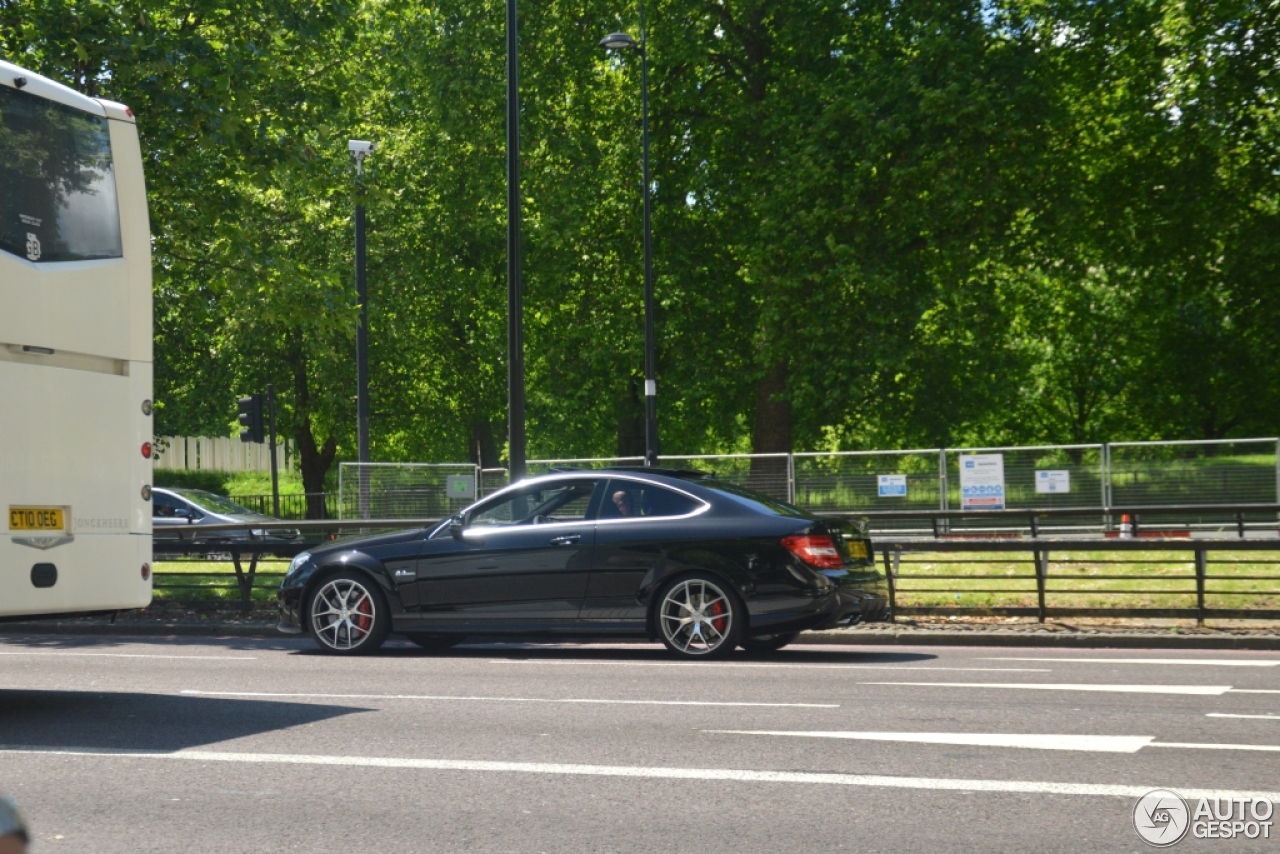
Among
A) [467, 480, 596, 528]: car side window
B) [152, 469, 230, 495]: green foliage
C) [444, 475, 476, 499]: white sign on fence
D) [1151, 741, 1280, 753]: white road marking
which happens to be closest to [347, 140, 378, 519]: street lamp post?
[444, 475, 476, 499]: white sign on fence

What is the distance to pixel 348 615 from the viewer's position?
13.8 metres

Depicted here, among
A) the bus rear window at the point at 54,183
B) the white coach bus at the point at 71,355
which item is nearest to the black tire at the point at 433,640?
the white coach bus at the point at 71,355

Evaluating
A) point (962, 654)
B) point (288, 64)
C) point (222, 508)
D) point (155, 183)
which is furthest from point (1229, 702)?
point (222, 508)

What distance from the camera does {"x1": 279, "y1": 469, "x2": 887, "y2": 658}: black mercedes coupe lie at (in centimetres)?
1277

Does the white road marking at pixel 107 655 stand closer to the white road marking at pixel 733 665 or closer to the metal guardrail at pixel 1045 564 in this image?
the metal guardrail at pixel 1045 564

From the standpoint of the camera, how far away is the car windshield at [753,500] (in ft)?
42.9

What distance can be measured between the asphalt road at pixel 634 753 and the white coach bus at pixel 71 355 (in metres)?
0.93

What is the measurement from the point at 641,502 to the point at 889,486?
17.3 metres

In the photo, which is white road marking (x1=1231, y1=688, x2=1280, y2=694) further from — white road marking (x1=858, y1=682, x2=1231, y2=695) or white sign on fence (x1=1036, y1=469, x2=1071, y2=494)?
white sign on fence (x1=1036, y1=469, x2=1071, y2=494)

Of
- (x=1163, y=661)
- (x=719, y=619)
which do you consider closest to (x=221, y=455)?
(x=719, y=619)

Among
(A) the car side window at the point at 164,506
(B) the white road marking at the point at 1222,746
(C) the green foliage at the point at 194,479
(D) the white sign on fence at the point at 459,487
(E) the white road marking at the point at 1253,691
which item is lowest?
(E) the white road marking at the point at 1253,691

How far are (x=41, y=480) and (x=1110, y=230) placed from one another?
29.4 meters

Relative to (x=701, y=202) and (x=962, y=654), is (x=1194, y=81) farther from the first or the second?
(x=962, y=654)

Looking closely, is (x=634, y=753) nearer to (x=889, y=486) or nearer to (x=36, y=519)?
(x=36, y=519)
